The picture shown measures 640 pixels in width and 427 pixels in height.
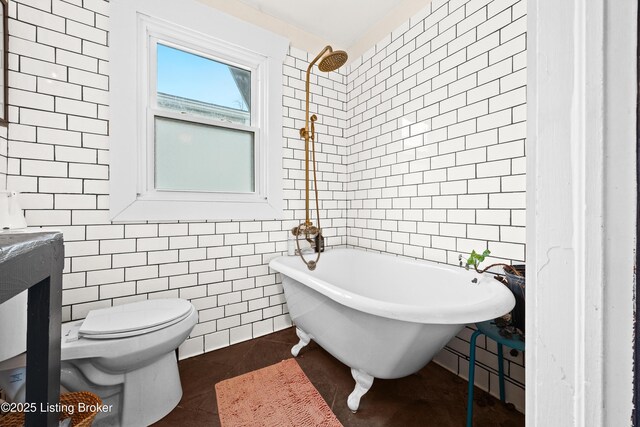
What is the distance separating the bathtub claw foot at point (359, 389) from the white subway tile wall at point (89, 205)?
101 cm

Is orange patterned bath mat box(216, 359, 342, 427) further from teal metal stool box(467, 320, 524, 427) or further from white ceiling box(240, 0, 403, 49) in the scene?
white ceiling box(240, 0, 403, 49)

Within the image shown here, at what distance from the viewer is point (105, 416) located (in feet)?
4.14

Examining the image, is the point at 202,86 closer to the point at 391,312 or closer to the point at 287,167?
the point at 287,167

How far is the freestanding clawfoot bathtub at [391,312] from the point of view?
1.03 meters

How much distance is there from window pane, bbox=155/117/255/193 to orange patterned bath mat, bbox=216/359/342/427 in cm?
129

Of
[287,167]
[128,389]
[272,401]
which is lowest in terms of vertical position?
[272,401]

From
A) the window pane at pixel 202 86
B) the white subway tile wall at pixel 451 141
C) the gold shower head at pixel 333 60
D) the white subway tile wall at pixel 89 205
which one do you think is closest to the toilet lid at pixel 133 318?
the white subway tile wall at pixel 89 205

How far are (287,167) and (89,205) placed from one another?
1.32 meters

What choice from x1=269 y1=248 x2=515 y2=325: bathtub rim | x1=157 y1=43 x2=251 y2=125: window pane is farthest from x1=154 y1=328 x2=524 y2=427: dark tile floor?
x1=157 y1=43 x2=251 y2=125: window pane

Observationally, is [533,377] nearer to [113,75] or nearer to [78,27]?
[113,75]

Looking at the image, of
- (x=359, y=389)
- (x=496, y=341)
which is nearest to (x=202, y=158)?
(x=359, y=389)

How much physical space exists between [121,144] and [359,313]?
1689 millimetres

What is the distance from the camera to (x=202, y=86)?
6.49 ft

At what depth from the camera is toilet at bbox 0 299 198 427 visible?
118 centimetres
